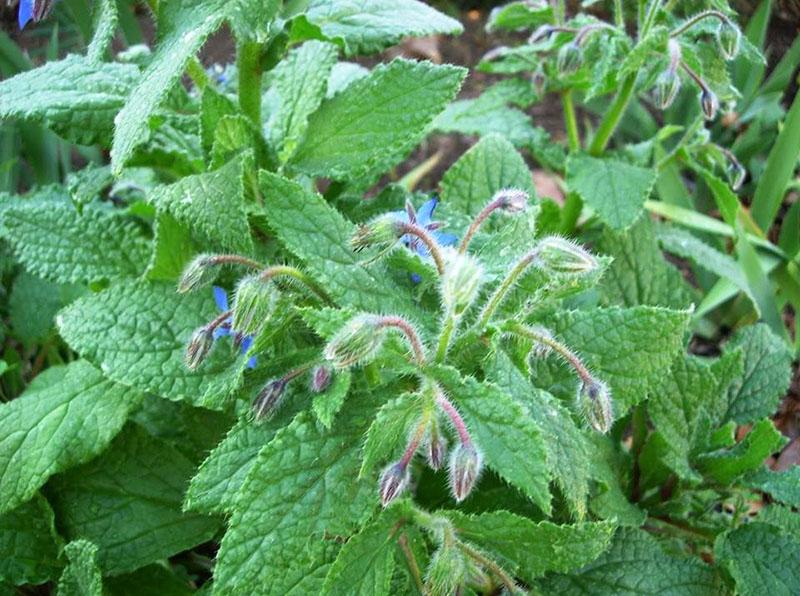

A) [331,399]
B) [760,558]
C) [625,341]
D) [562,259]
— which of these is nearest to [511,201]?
Result: [562,259]

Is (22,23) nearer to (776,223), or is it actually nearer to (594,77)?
(594,77)

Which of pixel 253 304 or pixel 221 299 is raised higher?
pixel 253 304

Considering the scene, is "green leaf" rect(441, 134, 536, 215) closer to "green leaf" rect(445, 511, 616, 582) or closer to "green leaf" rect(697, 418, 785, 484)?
"green leaf" rect(697, 418, 785, 484)

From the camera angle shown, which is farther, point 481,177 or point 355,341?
point 481,177

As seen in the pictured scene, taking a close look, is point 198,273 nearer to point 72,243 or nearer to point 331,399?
point 331,399

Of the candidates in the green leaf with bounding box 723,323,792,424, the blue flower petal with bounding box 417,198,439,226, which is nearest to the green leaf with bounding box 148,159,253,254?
the blue flower petal with bounding box 417,198,439,226
